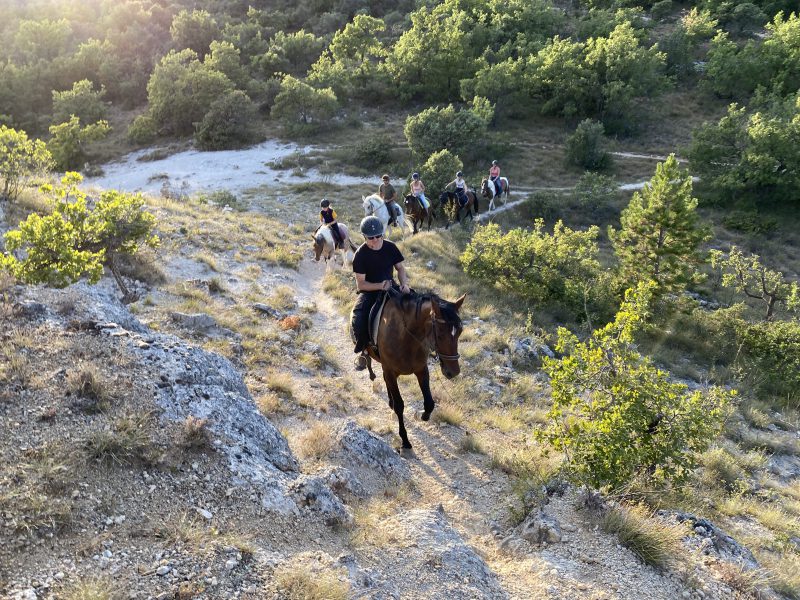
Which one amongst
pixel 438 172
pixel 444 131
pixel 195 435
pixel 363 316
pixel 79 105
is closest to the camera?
pixel 195 435

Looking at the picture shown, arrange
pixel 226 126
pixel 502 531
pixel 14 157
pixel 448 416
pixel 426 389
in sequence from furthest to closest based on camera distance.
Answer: pixel 226 126, pixel 14 157, pixel 448 416, pixel 426 389, pixel 502 531

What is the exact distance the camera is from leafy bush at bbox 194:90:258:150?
36.1m

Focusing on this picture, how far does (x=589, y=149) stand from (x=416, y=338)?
32.3m

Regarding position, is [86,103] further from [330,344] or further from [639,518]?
[639,518]

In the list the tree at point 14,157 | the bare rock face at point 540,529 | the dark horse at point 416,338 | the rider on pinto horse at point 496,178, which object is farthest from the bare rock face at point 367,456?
the rider on pinto horse at point 496,178

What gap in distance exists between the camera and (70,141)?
3347 centimetres

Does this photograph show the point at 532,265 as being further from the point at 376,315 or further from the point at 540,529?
the point at 540,529

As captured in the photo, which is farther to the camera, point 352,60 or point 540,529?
point 352,60

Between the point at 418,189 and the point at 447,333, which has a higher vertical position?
A: the point at 418,189

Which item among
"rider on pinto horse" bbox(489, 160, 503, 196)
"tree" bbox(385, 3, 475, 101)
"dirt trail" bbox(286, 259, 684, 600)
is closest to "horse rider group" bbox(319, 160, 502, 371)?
"dirt trail" bbox(286, 259, 684, 600)

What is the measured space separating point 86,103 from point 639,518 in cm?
4548

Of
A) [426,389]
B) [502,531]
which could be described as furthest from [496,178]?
[502,531]

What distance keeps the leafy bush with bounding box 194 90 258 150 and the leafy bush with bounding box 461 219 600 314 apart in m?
25.8

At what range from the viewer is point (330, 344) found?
39.3 feet
